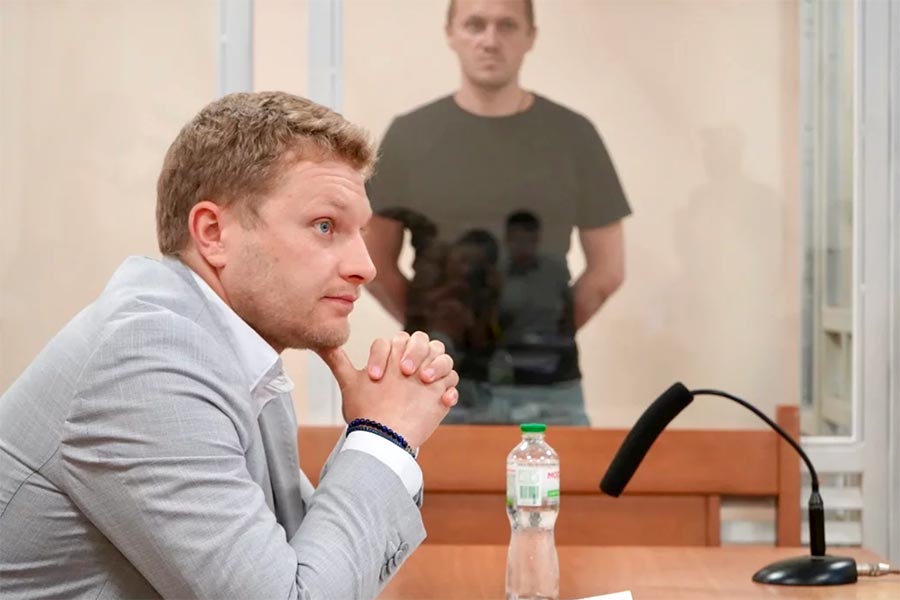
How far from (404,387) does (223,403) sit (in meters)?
0.31

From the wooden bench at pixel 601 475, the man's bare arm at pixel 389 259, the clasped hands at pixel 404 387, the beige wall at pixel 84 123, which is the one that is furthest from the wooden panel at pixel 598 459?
the clasped hands at pixel 404 387

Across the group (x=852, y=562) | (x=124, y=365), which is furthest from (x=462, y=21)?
(x=124, y=365)

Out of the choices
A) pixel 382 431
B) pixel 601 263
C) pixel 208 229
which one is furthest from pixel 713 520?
pixel 208 229

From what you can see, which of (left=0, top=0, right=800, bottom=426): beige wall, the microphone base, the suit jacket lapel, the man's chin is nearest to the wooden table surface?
the microphone base

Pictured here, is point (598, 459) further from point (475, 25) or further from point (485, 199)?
point (475, 25)

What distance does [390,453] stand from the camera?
4.50 ft

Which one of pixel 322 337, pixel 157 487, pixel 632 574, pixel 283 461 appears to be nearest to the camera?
pixel 157 487

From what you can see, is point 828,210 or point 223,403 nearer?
point 223,403

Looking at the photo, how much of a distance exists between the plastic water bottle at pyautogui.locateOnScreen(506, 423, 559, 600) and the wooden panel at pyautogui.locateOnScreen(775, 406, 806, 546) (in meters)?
0.85

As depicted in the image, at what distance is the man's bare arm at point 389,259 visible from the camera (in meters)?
2.70

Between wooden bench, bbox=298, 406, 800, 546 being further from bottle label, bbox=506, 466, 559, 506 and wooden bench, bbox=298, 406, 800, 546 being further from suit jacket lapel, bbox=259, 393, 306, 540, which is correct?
suit jacket lapel, bbox=259, 393, 306, 540

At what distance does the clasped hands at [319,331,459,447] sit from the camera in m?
1.45

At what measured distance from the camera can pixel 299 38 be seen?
2.74 m

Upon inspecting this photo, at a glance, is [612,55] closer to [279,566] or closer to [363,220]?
[363,220]
